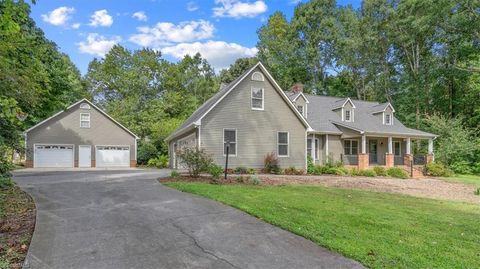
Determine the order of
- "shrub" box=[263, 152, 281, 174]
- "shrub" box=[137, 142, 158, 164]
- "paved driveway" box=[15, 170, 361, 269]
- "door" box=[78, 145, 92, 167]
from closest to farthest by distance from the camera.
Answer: "paved driveway" box=[15, 170, 361, 269] < "shrub" box=[263, 152, 281, 174] < "door" box=[78, 145, 92, 167] < "shrub" box=[137, 142, 158, 164]

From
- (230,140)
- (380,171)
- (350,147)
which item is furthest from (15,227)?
(350,147)

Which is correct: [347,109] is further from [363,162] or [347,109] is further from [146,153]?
[146,153]

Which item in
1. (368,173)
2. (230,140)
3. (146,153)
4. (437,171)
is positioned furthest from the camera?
(146,153)

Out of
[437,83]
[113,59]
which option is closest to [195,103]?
[113,59]

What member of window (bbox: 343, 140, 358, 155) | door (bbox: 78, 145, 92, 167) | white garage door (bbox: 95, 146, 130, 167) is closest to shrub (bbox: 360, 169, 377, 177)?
window (bbox: 343, 140, 358, 155)

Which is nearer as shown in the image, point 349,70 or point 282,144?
point 282,144

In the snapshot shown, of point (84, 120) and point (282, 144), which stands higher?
point (84, 120)

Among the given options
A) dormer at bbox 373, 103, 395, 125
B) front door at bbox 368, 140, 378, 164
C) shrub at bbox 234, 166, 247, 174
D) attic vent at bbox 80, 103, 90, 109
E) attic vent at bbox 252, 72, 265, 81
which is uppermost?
attic vent at bbox 252, 72, 265, 81

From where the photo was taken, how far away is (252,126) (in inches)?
772

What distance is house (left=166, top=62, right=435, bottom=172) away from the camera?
18.8 m

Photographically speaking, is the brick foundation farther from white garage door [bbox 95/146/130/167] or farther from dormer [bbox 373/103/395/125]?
white garage door [bbox 95/146/130/167]

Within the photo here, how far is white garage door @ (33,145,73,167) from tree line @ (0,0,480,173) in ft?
7.14

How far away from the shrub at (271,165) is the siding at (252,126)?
1.20ft

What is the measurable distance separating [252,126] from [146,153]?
15.1 metres
